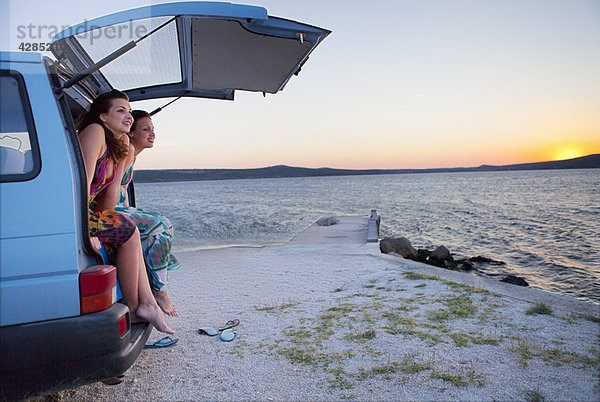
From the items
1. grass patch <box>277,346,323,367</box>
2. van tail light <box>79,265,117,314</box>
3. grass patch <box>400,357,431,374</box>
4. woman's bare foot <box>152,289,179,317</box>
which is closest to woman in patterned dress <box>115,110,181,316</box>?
woman's bare foot <box>152,289,179,317</box>

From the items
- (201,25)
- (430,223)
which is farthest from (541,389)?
(430,223)

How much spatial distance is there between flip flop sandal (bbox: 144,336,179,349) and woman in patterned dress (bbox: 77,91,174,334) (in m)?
0.93

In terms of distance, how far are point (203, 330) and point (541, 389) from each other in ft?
10.9

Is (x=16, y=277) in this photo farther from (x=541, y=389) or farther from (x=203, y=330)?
(x=541, y=389)

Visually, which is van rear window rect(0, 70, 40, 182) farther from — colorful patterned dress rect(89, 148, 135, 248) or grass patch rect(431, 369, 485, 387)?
grass patch rect(431, 369, 485, 387)

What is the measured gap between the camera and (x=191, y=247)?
17922 mm

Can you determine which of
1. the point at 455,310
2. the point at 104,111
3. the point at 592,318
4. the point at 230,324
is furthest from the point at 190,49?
the point at 592,318

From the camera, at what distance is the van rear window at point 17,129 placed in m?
2.39

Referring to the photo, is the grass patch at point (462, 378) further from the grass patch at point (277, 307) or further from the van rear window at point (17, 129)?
the van rear window at point (17, 129)

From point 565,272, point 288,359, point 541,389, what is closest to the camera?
point 541,389

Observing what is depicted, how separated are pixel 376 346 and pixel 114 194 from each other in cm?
281

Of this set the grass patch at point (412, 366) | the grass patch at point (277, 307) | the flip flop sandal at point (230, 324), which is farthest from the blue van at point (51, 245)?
the grass patch at point (277, 307)

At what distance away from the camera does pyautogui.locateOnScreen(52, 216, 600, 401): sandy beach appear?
311cm

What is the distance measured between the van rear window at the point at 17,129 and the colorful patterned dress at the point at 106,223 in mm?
Answer: 600
